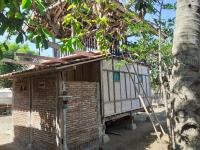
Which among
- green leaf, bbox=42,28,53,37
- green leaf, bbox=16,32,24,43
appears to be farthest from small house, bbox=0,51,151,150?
green leaf, bbox=42,28,53,37

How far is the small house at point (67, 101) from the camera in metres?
10.0

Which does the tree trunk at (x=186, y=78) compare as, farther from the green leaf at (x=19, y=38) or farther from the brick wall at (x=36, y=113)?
the brick wall at (x=36, y=113)

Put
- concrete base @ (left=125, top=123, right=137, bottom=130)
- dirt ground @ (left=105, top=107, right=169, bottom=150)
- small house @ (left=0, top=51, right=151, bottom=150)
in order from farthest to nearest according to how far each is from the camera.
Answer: concrete base @ (left=125, top=123, right=137, bottom=130)
dirt ground @ (left=105, top=107, right=169, bottom=150)
small house @ (left=0, top=51, right=151, bottom=150)

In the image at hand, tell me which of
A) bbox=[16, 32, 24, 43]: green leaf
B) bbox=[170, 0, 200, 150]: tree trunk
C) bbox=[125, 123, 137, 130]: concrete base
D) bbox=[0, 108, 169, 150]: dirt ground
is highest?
bbox=[16, 32, 24, 43]: green leaf

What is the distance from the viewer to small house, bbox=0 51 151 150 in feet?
33.0

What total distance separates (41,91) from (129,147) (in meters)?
4.71

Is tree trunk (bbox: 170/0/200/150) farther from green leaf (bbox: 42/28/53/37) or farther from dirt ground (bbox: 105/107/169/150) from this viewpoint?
dirt ground (bbox: 105/107/169/150)

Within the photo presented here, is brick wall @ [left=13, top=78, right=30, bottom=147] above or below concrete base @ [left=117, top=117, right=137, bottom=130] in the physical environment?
above

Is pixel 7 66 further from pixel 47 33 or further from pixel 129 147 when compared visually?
pixel 47 33

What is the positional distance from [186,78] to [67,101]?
26.5 feet

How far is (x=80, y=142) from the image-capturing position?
1057 centimetres

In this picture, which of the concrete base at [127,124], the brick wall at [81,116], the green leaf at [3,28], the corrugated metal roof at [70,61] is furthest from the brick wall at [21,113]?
the green leaf at [3,28]

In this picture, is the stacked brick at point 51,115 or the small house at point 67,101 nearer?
the small house at point 67,101

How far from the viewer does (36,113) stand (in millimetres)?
11328
